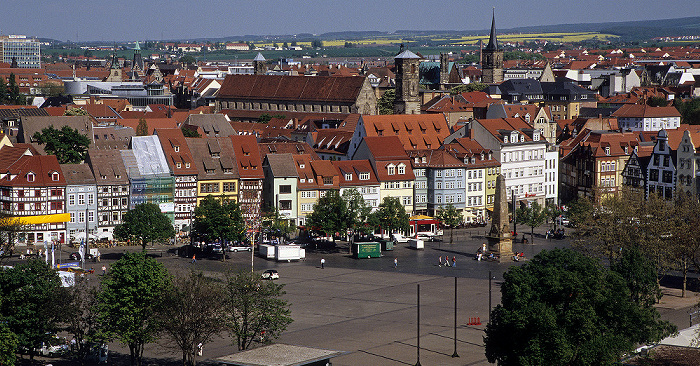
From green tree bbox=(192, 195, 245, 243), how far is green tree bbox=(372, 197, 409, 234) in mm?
12715

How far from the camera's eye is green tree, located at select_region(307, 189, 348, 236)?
97.4 m

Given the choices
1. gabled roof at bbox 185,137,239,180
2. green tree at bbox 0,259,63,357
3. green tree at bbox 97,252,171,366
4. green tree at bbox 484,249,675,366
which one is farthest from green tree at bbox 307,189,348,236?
green tree at bbox 484,249,675,366

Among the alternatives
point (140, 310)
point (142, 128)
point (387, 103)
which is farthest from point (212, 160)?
point (387, 103)

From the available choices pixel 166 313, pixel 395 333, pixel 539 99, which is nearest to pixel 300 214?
pixel 395 333

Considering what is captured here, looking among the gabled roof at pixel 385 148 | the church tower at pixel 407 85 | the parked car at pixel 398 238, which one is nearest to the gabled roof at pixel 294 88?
the church tower at pixel 407 85

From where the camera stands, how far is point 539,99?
621 feet

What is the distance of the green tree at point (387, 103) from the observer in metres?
180

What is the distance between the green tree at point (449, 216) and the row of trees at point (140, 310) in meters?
49.8

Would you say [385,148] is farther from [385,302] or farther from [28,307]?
[28,307]

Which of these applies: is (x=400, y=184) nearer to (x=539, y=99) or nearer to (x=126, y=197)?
(x=126, y=197)

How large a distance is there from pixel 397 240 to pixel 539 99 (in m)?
91.2

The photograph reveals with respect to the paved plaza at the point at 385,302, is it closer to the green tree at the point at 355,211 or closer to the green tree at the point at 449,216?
the green tree at the point at 449,216

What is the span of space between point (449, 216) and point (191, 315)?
179 feet

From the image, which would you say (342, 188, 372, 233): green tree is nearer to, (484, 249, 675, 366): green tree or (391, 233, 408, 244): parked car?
(391, 233, 408, 244): parked car
